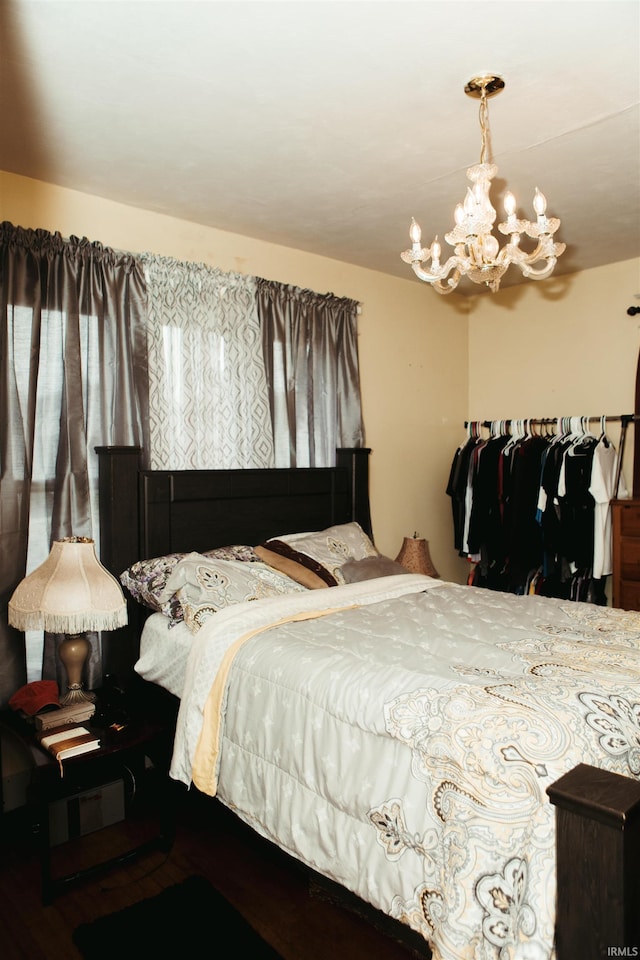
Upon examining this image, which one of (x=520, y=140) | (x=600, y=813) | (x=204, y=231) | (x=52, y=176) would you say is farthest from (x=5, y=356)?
(x=600, y=813)

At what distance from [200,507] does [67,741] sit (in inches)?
52.2

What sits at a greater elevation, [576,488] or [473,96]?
[473,96]

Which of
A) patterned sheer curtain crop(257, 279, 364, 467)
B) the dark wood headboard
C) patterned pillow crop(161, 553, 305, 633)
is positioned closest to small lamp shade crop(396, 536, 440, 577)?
the dark wood headboard

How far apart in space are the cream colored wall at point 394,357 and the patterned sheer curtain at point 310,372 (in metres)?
0.15

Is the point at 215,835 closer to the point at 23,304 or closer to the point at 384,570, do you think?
the point at 384,570

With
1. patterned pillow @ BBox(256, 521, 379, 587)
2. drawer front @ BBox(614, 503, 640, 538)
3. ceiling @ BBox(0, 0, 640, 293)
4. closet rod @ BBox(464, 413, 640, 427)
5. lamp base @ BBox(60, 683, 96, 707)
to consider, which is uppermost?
ceiling @ BBox(0, 0, 640, 293)

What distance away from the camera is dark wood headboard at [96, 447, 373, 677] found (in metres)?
2.95

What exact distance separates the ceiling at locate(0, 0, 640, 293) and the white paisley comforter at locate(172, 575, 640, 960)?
1.84 metres

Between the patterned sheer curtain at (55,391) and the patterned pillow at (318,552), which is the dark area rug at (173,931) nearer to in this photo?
the patterned sheer curtain at (55,391)

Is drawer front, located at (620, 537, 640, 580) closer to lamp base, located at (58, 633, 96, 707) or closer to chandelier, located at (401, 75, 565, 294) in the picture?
chandelier, located at (401, 75, 565, 294)

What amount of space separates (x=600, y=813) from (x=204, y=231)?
318cm

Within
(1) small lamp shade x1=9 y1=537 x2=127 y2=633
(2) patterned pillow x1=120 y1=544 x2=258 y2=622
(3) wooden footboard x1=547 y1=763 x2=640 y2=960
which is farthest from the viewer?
(2) patterned pillow x1=120 y1=544 x2=258 y2=622

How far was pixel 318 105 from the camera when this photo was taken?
2.27 m

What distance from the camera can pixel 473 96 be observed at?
2227 millimetres
